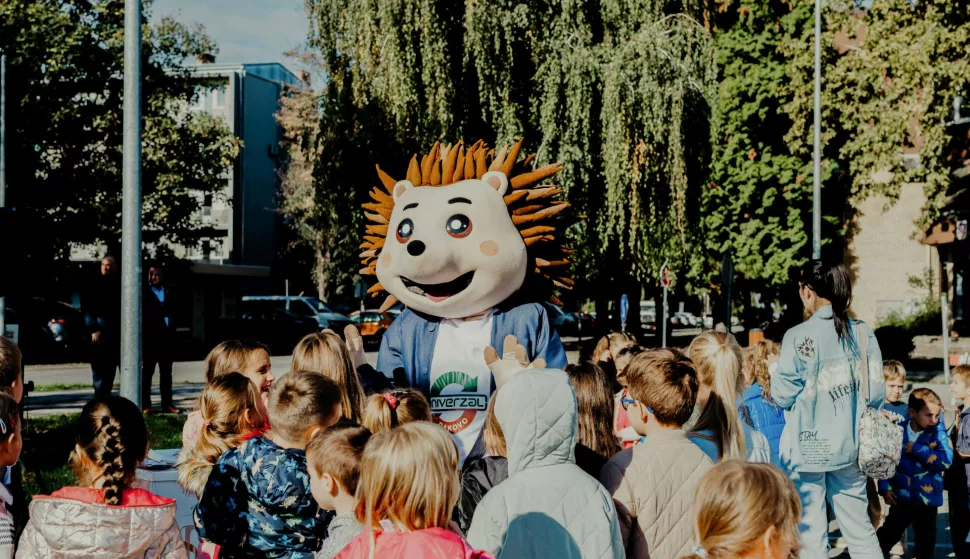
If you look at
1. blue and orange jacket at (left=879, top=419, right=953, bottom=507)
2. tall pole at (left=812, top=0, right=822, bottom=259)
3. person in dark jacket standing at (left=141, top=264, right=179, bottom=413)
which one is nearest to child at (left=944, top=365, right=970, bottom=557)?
blue and orange jacket at (left=879, top=419, right=953, bottom=507)

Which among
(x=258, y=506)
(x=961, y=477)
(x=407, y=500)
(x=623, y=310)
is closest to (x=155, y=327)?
(x=258, y=506)

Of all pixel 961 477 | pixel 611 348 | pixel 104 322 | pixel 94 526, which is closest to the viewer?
pixel 94 526

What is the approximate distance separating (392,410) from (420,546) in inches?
51.9

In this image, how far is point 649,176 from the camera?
49.1 ft

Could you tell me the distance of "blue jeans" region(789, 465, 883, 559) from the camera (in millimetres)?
5270

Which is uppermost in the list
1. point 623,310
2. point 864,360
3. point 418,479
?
point 864,360

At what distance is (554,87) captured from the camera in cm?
1427

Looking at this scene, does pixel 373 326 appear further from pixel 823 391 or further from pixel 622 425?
pixel 823 391

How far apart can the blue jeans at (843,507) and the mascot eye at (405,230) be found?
2.59 metres

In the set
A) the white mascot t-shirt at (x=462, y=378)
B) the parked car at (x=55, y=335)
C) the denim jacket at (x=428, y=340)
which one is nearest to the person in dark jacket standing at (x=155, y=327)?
the denim jacket at (x=428, y=340)

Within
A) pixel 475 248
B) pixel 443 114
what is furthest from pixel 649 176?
pixel 475 248

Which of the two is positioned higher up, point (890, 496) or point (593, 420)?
point (593, 420)

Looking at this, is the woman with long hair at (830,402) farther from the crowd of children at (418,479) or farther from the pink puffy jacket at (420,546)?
the pink puffy jacket at (420,546)

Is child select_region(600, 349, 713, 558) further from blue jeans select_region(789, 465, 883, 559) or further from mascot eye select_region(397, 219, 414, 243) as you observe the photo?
mascot eye select_region(397, 219, 414, 243)
